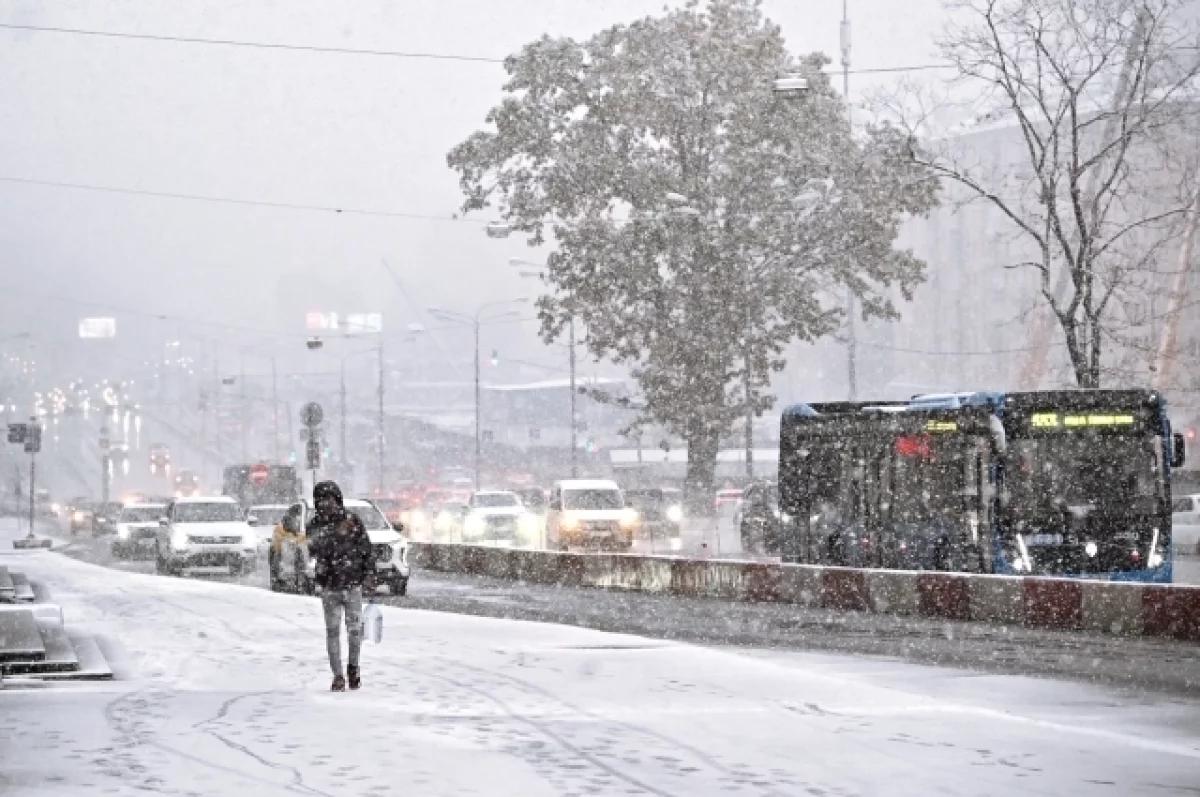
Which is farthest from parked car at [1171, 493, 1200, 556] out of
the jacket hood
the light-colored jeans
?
the jacket hood

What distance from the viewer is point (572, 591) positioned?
35781 millimetres

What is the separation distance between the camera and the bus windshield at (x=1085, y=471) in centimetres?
2853

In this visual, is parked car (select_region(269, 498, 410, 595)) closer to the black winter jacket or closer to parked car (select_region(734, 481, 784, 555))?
parked car (select_region(734, 481, 784, 555))

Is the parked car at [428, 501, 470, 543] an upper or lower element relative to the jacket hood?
upper

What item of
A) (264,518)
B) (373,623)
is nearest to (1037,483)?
(373,623)

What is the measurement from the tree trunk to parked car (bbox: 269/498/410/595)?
970 inches

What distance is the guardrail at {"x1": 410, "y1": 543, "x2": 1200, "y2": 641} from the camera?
77.5 feet

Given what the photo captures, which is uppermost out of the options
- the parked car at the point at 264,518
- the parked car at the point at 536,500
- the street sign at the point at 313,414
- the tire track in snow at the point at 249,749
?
the street sign at the point at 313,414

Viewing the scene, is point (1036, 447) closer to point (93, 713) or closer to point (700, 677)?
point (700, 677)

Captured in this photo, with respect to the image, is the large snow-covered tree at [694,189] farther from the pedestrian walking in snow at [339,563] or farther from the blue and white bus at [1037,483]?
the pedestrian walking in snow at [339,563]

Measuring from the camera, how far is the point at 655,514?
6606 cm

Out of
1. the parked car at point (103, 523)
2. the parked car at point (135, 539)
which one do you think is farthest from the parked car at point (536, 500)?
the parked car at point (135, 539)

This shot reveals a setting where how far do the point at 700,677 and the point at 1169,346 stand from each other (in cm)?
8401

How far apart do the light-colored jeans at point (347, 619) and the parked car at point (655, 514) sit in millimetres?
46340
